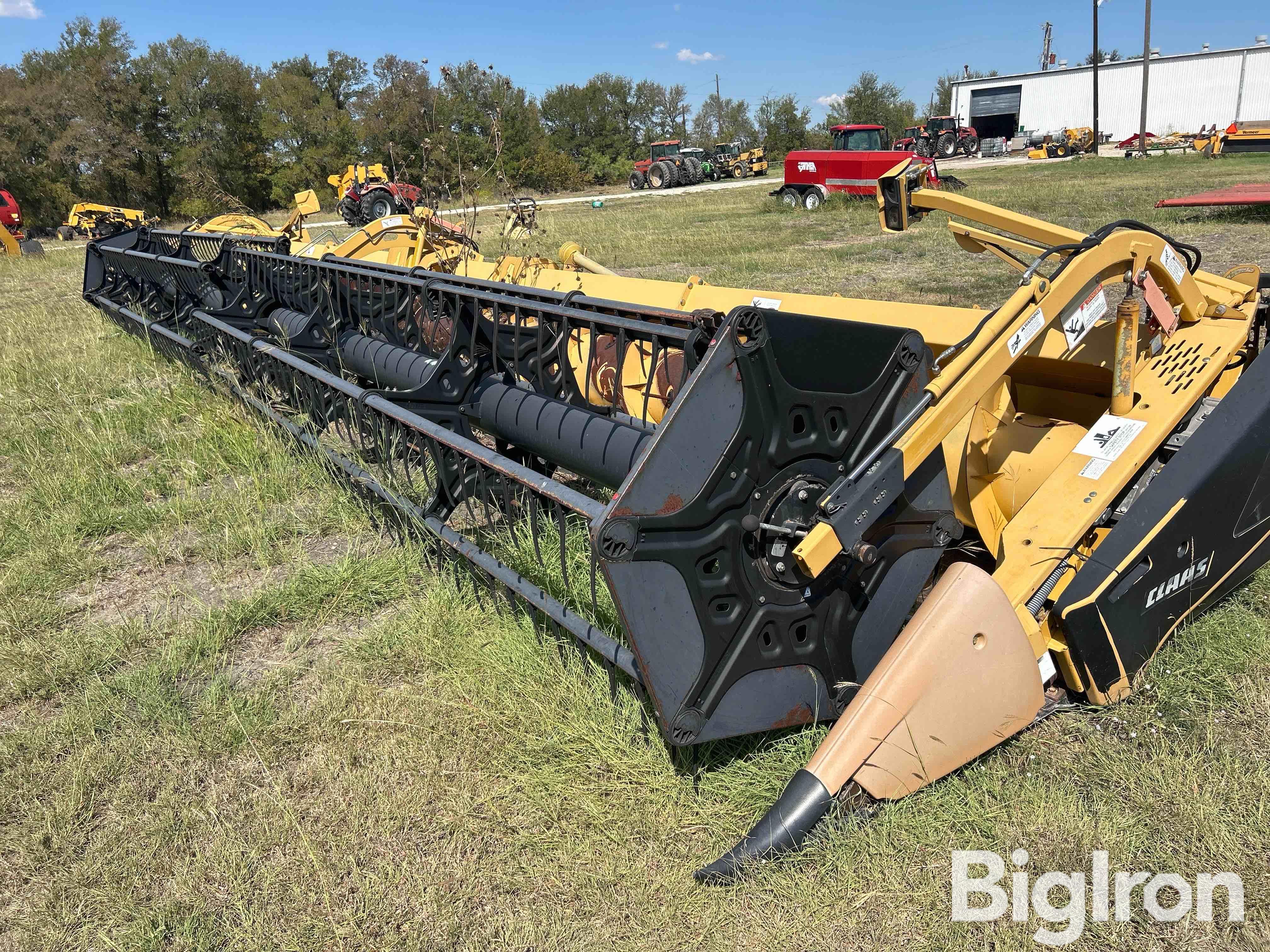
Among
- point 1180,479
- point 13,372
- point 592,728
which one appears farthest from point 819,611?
point 13,372

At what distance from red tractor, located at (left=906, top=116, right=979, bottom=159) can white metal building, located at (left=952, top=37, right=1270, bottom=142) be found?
1044 cm

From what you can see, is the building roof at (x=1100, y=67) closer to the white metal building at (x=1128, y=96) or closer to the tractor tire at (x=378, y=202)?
the white metal building at (x=1128, y=96)

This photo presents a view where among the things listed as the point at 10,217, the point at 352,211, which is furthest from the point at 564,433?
the point at 10,217

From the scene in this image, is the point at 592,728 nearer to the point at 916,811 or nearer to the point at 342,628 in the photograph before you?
the point at 916,811

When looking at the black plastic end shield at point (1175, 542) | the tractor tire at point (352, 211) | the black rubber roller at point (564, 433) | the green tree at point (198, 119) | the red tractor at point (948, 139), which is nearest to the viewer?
the black plastic end shield at point (1175, 542)

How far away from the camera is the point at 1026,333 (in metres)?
2.23

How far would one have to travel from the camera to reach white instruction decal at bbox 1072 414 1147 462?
8.35 ft

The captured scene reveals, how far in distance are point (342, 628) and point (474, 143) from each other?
47.8 feet

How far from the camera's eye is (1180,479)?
7.94 ft

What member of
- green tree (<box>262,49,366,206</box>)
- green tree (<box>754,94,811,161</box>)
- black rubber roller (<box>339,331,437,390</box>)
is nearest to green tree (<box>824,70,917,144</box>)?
green tree (<box>754,94,811,161</box>)

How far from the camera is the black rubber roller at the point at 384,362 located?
4.30 meters

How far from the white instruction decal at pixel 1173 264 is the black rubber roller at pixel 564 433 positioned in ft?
5.63

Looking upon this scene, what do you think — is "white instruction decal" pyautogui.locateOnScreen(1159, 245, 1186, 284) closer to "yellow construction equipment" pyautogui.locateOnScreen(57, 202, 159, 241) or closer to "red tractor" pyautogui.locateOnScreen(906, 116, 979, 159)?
"yellow construction equipment" pyautogui.locateOnScreen(57, 202, 159, 241)

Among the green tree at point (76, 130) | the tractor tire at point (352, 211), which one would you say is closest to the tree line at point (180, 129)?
the green tree at point (76, 130)
